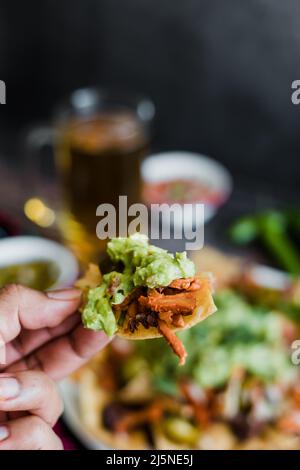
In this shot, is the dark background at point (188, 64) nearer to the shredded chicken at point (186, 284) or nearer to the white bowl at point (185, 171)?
the white bowl at point (185, 171)

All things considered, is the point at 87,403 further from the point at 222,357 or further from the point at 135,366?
the point at 222,357

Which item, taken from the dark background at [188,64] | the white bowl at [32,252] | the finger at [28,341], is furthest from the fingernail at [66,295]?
the dark background at [188,64]

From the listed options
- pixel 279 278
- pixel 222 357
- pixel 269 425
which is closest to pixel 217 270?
pixel 279 278

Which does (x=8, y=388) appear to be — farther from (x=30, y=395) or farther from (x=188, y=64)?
(x=188, y=64)

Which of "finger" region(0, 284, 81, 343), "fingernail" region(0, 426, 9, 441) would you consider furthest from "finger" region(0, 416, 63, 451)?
"finger" region(0, 284, 81, 343)

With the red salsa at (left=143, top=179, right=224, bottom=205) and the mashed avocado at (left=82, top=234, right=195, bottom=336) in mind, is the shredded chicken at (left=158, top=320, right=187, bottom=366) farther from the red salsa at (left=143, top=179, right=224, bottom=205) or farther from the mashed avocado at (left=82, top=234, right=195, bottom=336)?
the red salsa at (left=143, top=179, right=224, bottom=205)

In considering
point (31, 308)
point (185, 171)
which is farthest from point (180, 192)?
point (31, 308)

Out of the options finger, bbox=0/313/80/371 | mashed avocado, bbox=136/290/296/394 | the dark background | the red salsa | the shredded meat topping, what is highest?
the dark background
